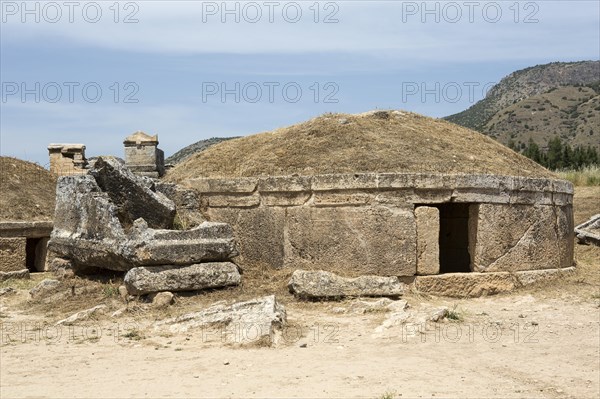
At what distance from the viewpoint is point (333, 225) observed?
988 cm

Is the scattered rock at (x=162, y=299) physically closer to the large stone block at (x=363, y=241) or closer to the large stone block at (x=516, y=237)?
the large stone block at (x=363, y=241)

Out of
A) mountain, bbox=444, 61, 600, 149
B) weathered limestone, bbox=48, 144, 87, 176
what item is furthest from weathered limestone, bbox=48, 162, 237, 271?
mountain, bbox=444, 61, 600, 149

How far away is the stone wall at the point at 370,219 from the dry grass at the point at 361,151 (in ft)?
1.53

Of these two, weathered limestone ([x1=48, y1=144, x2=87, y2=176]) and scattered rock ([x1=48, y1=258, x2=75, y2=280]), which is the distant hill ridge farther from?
scattered rock ([x1=48, y1=258, x2=75, y2=280])

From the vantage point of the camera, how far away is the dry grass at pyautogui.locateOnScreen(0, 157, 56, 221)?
44.0ft

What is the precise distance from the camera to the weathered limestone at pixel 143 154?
15453mm

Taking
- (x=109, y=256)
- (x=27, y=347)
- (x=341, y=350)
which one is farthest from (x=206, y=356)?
(x=109, y=256)

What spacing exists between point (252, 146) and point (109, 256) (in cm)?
354

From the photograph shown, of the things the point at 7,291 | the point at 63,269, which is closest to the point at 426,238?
the point at 63,269

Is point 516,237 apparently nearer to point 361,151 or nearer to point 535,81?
point 361,151

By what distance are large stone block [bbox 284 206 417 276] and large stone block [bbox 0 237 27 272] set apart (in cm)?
577

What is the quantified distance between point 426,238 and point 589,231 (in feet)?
22.0

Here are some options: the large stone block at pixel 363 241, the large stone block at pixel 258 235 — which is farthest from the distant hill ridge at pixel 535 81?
the large stone block at pixel 363 241

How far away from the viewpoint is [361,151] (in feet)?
35.9
